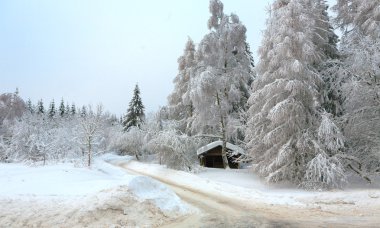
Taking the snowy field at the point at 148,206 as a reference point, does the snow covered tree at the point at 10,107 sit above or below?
above

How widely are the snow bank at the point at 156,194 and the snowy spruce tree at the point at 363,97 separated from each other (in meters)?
11.6

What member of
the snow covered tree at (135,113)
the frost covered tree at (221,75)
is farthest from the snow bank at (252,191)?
the snow covered tree at (135,113)

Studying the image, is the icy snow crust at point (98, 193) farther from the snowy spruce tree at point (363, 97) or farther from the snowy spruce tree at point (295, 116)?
the snowy spruce tree at point (363, 97)

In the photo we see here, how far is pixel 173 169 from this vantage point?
28688 mm

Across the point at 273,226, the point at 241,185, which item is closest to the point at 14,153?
the point at 241,185

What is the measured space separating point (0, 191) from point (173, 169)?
17.0m

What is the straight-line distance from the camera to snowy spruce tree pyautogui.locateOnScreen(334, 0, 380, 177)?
1919cm

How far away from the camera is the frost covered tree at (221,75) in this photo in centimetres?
2800

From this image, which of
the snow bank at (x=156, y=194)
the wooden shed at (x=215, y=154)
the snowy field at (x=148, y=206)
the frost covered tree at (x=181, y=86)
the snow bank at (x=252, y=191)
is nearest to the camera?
the snowy field at (x=148, y=206)

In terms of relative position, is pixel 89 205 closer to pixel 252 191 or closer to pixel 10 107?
pixel 252 191

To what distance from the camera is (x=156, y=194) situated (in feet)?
42.2

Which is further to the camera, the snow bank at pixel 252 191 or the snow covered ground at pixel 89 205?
the snow bank at pixel 252 191

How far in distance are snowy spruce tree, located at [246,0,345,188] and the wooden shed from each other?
9035 millimetres

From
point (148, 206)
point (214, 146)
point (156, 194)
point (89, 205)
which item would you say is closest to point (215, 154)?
point (214, 146)
